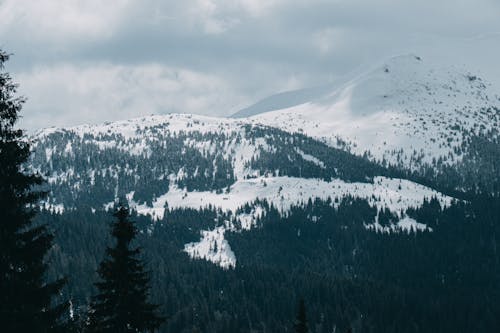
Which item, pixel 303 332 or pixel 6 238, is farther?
pixel 303 332

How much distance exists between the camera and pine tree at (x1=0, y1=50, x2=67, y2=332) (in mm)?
28969

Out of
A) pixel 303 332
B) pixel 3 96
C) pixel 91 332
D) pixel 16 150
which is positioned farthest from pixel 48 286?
pixel 303 332

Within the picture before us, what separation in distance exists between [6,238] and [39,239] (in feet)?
4.59

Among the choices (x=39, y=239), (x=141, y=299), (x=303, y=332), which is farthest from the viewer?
(x=303, y=332)

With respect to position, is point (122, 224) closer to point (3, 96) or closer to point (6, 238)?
point (6, 238)

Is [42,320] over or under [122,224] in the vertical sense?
under

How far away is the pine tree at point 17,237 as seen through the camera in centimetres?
2897

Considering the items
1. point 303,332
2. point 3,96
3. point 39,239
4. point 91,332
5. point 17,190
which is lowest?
point 303,332

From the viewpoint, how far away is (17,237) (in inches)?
1156

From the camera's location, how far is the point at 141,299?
31875mm

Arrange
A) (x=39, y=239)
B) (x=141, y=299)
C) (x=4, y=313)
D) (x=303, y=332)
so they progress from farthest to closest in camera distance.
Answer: (x=303, y=332)
(x=141, y=299)
(x=39, y=239)
(x=4, y=313)

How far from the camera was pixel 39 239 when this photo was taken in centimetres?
2984

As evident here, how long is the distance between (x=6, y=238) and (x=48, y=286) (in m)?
2.79

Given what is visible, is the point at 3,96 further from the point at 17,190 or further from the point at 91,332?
the point at 91,332
